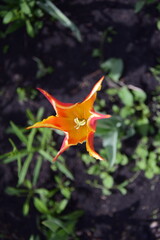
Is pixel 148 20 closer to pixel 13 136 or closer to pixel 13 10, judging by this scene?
pixel 13 10

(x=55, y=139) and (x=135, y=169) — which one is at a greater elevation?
(x=55, y=139)

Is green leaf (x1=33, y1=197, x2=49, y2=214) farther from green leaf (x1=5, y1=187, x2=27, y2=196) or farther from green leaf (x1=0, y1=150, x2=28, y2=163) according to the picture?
green leaf (x1=0, y1=150, x2=28, y2=163)

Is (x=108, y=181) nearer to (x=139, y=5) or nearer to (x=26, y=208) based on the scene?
(x=26, y=208)

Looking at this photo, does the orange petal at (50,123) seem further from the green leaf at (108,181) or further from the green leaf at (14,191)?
the green leaf at (14,191)

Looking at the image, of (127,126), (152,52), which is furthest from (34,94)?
(152,52)

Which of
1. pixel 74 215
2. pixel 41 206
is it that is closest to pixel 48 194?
pixel 41 206

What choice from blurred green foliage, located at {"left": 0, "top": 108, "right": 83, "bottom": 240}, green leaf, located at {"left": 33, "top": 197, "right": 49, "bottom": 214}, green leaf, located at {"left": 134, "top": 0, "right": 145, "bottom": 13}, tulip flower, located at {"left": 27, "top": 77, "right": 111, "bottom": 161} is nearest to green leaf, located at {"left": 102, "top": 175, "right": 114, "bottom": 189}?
blurred green foliage, located at {"left": 0, "top": 108, "right": 83, "bottom": 240}

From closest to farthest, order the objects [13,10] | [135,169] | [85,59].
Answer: [13,10] < [135,169] < [85,59]
